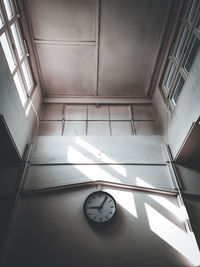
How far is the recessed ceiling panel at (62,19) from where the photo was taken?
147 inches

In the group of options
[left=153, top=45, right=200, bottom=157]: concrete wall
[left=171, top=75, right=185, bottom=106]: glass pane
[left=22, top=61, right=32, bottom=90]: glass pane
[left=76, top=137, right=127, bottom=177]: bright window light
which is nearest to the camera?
[left=153, top=45, right=200, bottom=157]: concrete wall

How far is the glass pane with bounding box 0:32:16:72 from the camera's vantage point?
3122mm

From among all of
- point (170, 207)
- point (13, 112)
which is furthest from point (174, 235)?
point (13, 112)

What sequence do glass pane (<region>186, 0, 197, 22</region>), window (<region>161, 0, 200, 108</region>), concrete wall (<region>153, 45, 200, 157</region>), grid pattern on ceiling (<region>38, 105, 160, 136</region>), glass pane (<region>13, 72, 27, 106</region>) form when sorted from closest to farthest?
concrete wall (<region>153, 45, 200, 157</region>) < window (<region>161, 0, 200, 108</region>) < glass pane (<region>186, 0, 197, 22</region>) < glass pane (<region>13, 72, 27, 106</region>) < grid pattern on ceiling (<region>38, 105, 160, 136</region>)

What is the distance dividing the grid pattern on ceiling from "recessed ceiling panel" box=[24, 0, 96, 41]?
1.73m

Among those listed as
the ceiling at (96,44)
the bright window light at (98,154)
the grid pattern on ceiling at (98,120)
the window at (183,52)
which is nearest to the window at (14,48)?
the ceiling at (96,44)

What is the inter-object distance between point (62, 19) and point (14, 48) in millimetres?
1266

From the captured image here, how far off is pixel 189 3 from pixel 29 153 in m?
4.33

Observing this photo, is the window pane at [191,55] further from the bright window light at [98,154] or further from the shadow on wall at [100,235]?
the shadow on wall at [100,235]

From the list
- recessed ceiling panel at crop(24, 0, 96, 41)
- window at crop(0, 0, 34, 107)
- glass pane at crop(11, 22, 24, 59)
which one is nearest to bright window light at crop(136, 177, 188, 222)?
window at crop(0, 0, 34, 107)

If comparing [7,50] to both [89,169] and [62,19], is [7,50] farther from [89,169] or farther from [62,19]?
[89,169]

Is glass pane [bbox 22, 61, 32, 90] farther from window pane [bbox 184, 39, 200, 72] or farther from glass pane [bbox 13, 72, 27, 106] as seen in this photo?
window pane [bbox 184, 39, 200, 72]

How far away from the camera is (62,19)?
3.91 m

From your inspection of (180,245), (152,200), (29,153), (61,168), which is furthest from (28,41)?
(180,245)
